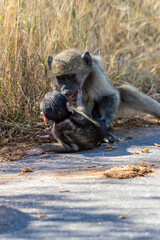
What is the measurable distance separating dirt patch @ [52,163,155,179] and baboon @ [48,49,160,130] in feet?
4.69

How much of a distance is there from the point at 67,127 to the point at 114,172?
Result: 121cm

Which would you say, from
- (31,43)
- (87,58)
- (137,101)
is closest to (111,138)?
(87,58)

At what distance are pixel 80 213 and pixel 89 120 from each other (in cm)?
217

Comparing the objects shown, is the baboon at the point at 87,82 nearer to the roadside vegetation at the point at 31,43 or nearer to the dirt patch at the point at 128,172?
the roadside vegetation at the point at 31,43

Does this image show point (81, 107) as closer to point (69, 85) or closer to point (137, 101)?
point (69, 85)

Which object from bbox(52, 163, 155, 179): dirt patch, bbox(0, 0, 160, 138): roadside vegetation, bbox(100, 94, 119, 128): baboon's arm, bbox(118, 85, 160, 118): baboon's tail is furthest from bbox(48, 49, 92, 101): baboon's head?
bbox(52, 163, 155, 179): dirt patch

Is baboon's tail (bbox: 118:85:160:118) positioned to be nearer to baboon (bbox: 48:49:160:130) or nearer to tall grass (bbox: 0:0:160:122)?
baboon (bbox: 48:49:160:130)

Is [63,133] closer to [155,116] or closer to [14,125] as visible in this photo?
[14,125]

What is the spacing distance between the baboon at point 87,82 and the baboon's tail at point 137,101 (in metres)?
0.34

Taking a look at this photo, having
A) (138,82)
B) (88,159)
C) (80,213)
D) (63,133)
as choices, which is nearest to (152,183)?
(80,213)

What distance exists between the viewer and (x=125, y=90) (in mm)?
5797

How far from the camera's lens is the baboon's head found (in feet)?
16.5

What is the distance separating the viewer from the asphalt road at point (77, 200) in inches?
85.6

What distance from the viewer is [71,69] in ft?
16.5
